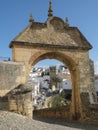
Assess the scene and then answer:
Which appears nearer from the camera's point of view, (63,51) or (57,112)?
(63,51)

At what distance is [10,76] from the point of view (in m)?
15.5

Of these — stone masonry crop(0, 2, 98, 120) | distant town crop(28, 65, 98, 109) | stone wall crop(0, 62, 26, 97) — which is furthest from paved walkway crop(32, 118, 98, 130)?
distant town crop(28, 65, 98, 109)

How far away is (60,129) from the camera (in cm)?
1218

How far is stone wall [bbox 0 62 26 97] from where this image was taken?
15242 millimetres

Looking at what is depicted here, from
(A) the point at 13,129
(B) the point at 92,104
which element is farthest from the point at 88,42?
(A) the point at 13,129

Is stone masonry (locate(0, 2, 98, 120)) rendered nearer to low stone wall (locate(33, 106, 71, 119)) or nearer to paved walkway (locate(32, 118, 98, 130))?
low stone wall (locate(33, 106, 71, 119))

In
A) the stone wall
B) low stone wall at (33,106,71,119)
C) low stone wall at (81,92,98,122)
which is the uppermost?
the stone wall

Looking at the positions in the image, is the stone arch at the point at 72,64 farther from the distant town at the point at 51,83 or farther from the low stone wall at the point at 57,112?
the distant town at the point at 51,83

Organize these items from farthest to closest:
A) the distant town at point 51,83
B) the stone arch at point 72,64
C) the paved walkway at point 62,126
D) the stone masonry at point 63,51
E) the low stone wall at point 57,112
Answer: the distant town at point 51,83, the low stone wall at point 57,112, the stone arch at point 72,64, the stone masonry at point 63,51, the paved walkway at point 62,126

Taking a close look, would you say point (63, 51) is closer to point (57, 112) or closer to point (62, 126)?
point (57, 112)

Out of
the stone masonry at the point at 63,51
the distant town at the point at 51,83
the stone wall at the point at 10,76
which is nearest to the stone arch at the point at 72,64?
the stone masonry at the point at 63,51

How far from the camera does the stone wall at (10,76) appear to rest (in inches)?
600

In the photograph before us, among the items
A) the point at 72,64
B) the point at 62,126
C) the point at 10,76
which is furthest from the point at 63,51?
the point at 62,126

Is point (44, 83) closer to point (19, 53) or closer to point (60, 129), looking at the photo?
point (19, 53)
